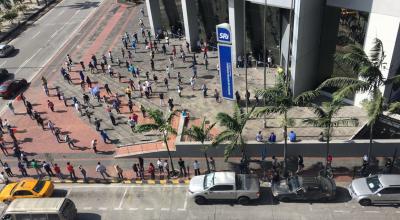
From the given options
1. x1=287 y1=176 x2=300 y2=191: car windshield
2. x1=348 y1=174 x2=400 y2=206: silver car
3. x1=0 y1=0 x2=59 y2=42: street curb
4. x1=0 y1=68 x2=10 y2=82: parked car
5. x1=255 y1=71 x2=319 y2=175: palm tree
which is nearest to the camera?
x1=348 y1=174 x2=400 y2=206: silver car

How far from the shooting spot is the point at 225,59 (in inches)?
1275

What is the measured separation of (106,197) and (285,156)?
12.7m

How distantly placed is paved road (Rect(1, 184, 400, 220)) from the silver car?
555mm

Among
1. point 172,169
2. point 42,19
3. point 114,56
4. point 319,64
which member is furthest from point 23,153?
point 42,19

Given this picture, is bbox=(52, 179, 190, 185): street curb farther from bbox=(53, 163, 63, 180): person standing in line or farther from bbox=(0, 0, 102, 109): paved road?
bbox=(0, 0, 102, 109): paved road

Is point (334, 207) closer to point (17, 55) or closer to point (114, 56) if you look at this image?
point (114, 56)

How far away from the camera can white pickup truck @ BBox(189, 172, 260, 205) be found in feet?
82.2

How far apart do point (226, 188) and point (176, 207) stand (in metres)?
3.63

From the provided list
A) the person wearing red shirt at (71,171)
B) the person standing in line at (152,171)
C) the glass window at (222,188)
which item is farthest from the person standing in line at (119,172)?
the glass window at (222,188)

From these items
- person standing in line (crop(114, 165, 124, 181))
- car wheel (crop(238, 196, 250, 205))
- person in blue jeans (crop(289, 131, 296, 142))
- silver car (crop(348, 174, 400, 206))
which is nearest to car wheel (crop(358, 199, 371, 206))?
silver car (crop(348, 174, 400, 206))

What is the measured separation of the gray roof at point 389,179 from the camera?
23672mm

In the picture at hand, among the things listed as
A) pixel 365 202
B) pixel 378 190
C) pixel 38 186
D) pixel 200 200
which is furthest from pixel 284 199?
pixel 38 186

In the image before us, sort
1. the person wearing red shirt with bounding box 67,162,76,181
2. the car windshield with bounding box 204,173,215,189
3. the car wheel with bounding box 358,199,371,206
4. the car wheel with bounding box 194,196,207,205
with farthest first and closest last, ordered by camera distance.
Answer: the person wearing red shirt with bounding box 67,162,76,181
the car wheel with bounding box 194,196,207,205
the car windshield with bounding box 204,173,215,189
the car wheel with bounding box 358,199,371,206

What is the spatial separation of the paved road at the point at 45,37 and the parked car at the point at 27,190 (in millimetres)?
15515
